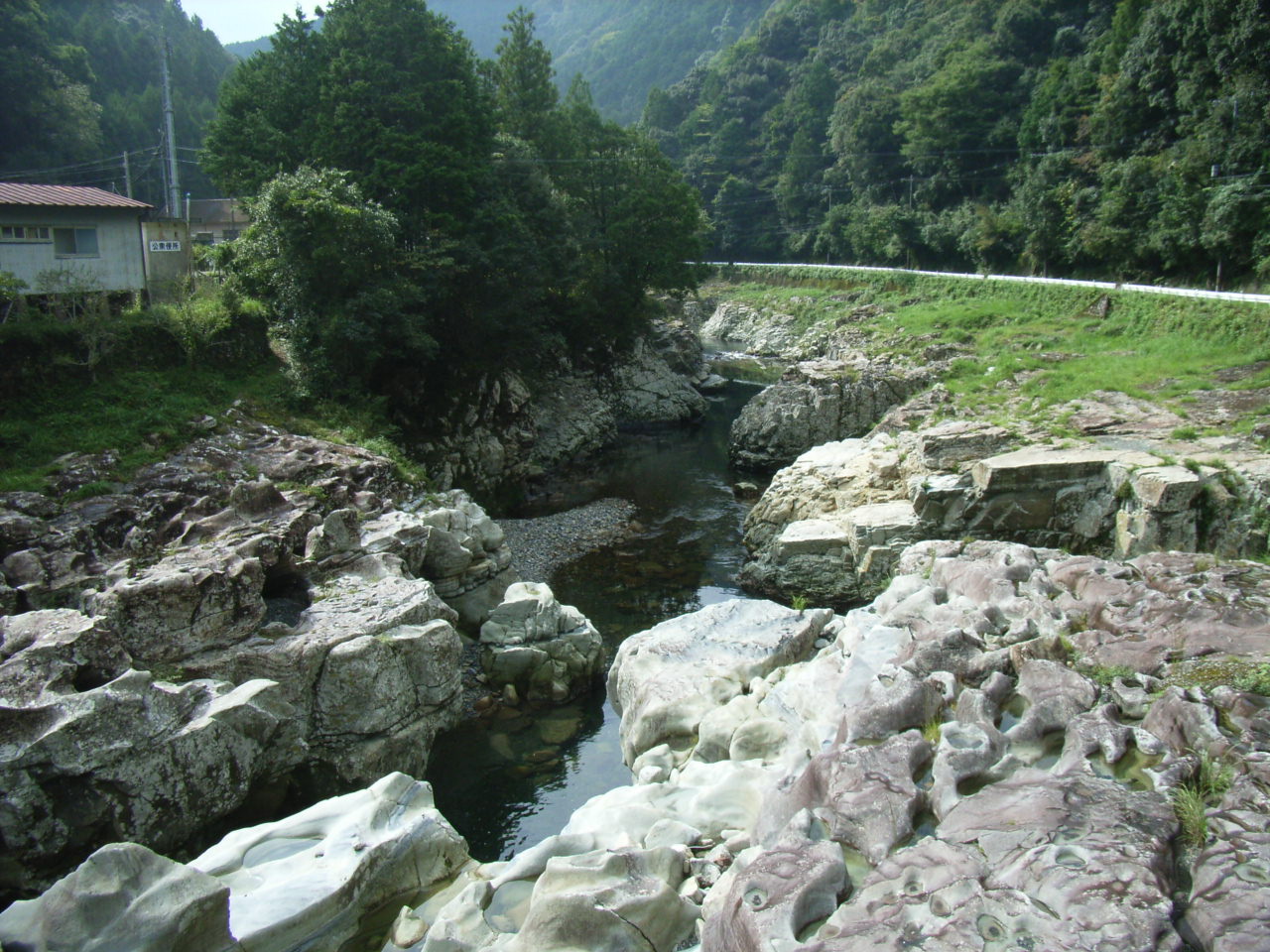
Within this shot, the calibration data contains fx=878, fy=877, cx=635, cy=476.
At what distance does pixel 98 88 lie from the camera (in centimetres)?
6625

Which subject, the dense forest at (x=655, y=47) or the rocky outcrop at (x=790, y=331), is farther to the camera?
the dense forest at (x=655, y=47)

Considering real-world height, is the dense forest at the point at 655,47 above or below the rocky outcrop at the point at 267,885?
above

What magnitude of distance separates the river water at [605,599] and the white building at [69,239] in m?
14.3

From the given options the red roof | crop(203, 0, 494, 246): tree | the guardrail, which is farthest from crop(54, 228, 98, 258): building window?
the guardrail

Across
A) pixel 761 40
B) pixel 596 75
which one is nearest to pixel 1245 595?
pixel 761 40

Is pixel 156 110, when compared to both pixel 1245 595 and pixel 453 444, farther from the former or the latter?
pixel 1245 595

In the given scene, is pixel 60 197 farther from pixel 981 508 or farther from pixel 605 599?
pixel 981 508

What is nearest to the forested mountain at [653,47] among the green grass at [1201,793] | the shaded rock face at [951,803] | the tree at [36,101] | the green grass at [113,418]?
the tree at [36,101]

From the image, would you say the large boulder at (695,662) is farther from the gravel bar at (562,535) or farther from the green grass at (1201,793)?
the gravel bar at (562,535)

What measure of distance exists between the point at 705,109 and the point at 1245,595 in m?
100

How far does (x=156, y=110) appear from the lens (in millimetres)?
66812

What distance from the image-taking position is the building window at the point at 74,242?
25078 millimetres

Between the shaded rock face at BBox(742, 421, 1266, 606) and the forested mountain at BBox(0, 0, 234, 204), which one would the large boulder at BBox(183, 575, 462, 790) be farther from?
the forested mountain at BBox(0, 0, 234, 204)

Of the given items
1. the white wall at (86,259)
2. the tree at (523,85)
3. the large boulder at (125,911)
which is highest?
the tree at (523,85)
